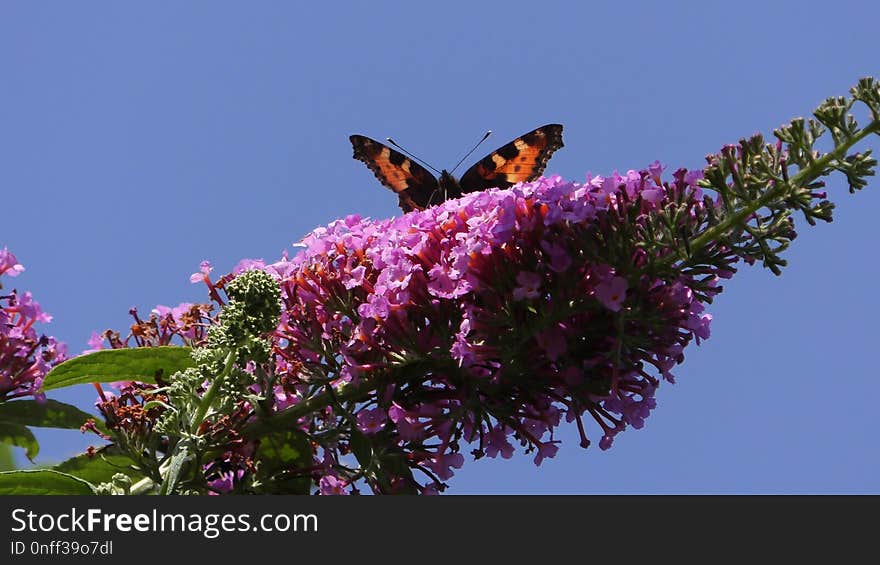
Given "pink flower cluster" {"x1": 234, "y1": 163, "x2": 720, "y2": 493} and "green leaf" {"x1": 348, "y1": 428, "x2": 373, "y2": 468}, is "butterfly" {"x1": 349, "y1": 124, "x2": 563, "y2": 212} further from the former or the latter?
"green leaf" {"x1": 348, "y1": 428, "x2": 373, "y2": 468}

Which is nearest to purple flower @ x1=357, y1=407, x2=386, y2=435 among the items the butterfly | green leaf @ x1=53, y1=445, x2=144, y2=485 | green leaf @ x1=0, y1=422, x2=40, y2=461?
green leaf @ x1=53, y1=445, x2=144, y2=485

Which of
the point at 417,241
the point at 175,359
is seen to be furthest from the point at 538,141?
the point at 175,359

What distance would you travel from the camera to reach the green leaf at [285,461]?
3107mm

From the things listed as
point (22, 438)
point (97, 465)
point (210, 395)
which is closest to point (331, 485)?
point (210, 395)

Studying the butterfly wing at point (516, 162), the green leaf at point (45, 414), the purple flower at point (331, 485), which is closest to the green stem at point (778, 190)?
the purple flower at point (331, 485)

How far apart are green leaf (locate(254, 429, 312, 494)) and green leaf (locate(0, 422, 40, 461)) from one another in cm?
78

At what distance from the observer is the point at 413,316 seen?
3.04m

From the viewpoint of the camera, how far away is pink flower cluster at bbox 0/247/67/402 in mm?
3410

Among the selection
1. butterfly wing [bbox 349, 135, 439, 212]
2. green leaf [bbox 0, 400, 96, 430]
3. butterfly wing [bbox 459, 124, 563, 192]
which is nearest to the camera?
green leaf [bbox 0, 400, 96, 430]

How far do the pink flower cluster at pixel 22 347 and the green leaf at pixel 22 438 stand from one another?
0.09 meters

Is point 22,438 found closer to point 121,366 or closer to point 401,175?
point 121,366

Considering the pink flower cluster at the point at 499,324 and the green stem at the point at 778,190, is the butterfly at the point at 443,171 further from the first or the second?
the green stem at the point at 778,190

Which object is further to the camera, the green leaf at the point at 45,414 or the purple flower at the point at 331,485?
the green leaf at the point at 45,414

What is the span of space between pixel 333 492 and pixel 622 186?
1.09 metres
